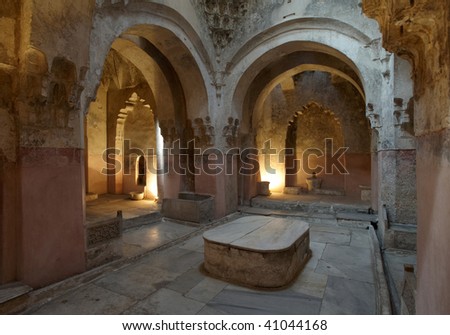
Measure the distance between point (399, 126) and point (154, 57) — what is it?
646 centimetres

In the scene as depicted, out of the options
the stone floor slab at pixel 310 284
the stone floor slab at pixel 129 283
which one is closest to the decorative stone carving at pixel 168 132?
the stone floor slab at pixel 129 283

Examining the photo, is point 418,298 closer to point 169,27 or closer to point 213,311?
point 213,311

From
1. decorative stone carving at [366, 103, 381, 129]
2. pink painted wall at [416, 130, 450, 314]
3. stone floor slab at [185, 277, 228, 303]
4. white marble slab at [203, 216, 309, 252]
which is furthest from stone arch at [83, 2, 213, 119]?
pink painted wall at [416, 130, 450, 314]

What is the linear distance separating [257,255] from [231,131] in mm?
4790

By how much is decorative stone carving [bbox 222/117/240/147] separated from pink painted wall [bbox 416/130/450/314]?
5.73 m

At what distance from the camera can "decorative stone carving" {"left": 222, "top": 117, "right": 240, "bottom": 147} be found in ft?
25.3

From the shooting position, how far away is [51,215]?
3.40m

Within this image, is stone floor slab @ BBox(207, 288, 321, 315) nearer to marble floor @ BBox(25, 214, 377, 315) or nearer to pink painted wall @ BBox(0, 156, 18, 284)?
marble floor @ BBox(25, 214, 377, 315)

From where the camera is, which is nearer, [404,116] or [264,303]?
[264,303]

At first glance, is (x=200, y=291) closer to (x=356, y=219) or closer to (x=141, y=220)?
(x=141, y=220)

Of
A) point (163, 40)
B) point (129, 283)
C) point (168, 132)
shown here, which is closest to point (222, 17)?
point (163, 40)

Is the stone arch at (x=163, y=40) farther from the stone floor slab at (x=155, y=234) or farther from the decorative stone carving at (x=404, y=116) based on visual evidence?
the decorative stone carving at (x=404, y=116)

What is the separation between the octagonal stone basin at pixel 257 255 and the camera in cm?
360

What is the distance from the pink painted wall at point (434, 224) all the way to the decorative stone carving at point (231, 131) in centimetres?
573
